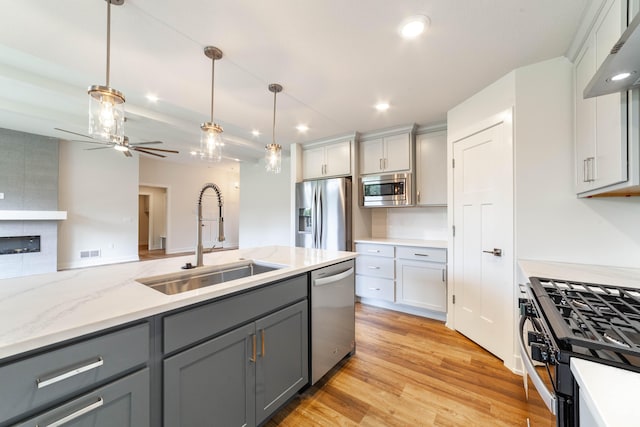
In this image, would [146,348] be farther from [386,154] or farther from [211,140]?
[386,154]

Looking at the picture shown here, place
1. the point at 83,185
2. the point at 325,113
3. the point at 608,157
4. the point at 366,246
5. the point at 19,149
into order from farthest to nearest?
1. the point at 83,185
2. the point at 19,149
3. the point at 366,246
4. the point at 325,113
5. the point at 608,157

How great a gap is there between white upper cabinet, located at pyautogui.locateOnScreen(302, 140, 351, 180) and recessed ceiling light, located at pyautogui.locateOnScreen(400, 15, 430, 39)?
6.80ft

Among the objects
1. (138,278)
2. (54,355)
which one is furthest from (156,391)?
(138,278)

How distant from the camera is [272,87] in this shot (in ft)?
7.70

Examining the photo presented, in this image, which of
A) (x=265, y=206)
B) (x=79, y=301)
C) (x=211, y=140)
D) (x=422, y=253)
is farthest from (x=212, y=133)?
(x=265, y=206)

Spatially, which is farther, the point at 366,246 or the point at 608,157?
the point at 366,246

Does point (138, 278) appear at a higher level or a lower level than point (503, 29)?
lower

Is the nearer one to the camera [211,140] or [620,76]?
[620,76]

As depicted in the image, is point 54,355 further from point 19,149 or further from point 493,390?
point 19,149

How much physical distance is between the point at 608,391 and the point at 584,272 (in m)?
1.46

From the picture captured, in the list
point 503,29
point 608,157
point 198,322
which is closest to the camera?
point 198,322

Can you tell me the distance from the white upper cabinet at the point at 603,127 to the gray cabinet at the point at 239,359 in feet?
5.82

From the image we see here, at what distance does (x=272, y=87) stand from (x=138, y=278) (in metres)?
1.93

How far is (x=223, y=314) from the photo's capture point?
1.17 m
